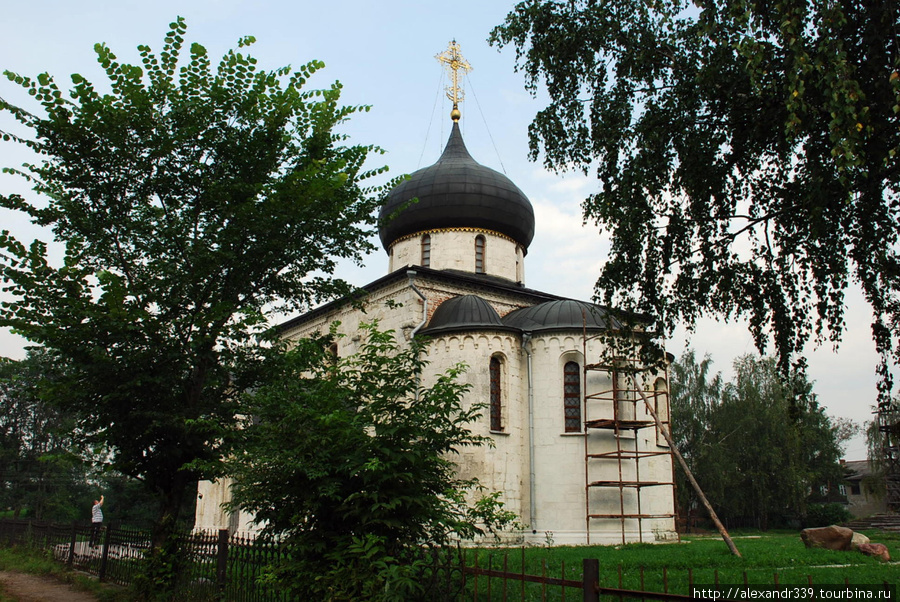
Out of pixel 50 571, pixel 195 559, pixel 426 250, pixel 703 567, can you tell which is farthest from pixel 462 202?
pixel 195 559

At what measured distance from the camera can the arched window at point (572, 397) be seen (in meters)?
17.5

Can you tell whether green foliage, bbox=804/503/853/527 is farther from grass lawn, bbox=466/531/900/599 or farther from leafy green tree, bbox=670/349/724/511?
grass lawn, bbox=466/531/900/599

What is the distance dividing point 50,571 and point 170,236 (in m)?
7.67

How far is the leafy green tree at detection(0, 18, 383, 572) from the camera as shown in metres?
8.59

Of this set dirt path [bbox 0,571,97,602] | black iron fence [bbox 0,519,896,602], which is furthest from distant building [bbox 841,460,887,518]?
dirt path [bbox 0,571,97,602]

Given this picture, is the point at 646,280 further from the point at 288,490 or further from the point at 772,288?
the point at 288,490

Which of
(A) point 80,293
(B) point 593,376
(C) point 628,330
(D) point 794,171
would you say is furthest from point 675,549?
(A) point 80,293

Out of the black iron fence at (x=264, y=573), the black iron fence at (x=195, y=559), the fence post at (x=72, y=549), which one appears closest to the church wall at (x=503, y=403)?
the black iron fence at (x=264, y=573)

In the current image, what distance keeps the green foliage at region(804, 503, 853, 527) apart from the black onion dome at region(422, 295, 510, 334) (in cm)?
2258

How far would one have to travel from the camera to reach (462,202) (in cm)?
2178

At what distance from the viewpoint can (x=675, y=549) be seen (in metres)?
14.3

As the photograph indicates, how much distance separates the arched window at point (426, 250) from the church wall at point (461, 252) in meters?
0.09

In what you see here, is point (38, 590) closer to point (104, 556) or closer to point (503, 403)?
point (104, 556)

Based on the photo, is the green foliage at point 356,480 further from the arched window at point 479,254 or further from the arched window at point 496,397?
the arched window at point 479,254
